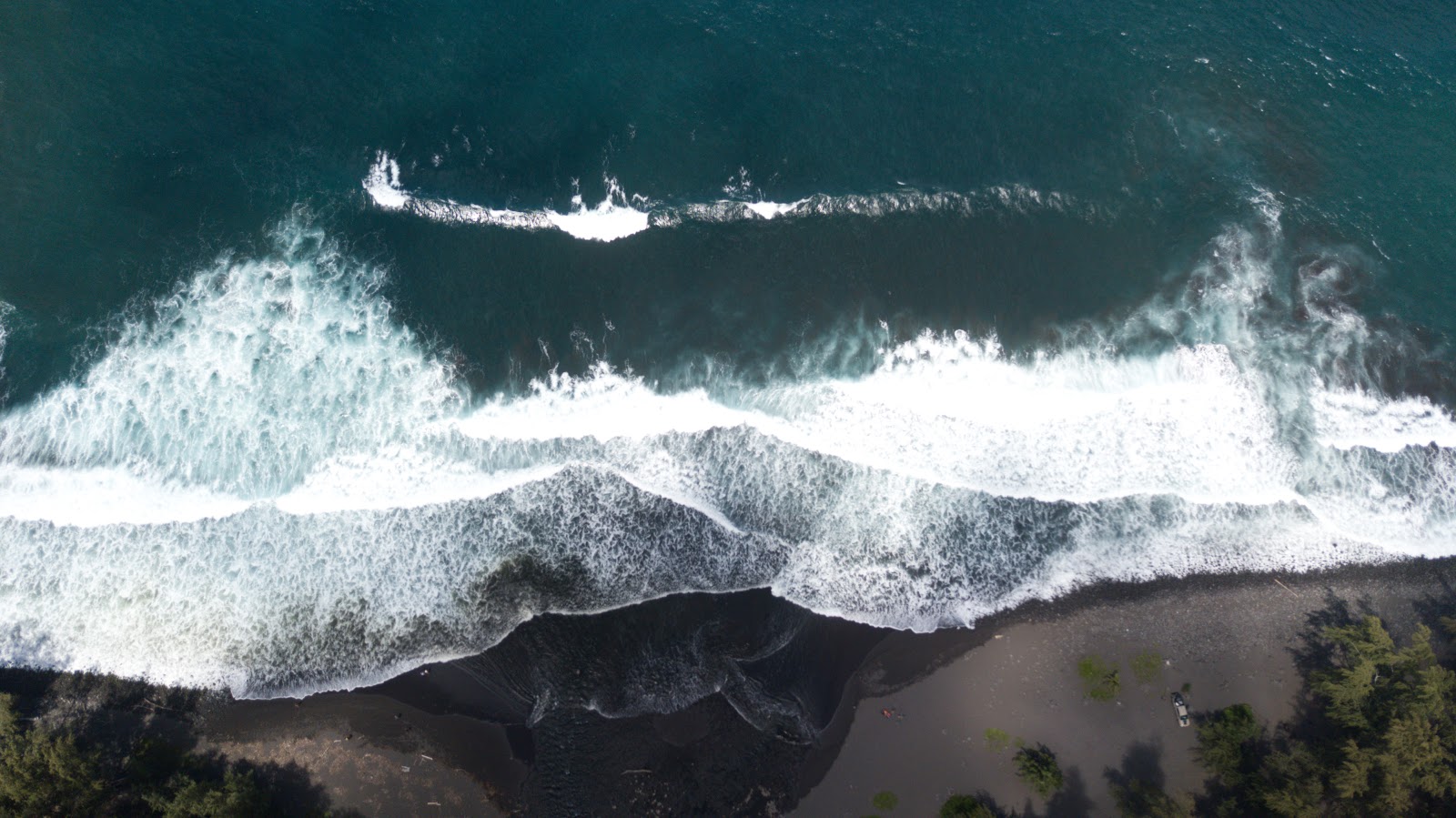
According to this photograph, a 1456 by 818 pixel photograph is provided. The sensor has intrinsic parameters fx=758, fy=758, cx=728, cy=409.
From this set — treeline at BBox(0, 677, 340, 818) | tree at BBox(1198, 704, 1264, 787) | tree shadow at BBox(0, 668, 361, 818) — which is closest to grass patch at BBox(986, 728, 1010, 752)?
tree at BBox(1198, 704, 1264, 787)

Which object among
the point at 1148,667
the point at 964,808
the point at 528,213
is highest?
the point at 528,213

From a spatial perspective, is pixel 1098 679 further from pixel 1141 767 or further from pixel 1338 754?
pixel 1338 754

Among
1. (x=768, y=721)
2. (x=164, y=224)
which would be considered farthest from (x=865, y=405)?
(x=164, y=224)

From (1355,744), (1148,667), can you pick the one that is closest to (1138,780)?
Result: (1148,667)

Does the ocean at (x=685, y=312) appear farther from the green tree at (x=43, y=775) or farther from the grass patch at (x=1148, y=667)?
the grass patch at (x=1148, y=667)

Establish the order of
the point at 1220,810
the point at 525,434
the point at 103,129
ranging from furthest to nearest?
the point at 103,129, the point at 525,434, the point at 1220,810

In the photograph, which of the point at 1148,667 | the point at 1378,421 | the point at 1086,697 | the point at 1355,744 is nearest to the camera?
the point at 1355,744

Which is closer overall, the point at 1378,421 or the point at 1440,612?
the point at 1440,612

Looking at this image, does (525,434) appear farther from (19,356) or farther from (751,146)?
(19,356)
